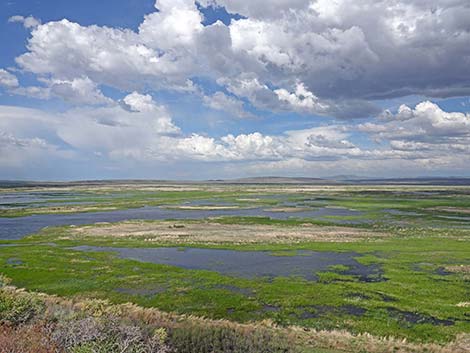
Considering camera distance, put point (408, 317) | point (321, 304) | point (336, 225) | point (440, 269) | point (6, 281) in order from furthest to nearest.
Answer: point (336, 225)
point (440, 269)
point (6, 281)
point (321, 304)
point (408, 317)

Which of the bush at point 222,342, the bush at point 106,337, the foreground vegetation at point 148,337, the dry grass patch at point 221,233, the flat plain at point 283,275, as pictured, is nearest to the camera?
the bush at point 106,337

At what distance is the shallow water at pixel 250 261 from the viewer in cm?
3875

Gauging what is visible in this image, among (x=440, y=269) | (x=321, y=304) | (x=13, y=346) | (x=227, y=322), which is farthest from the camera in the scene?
(x=440, y=269)

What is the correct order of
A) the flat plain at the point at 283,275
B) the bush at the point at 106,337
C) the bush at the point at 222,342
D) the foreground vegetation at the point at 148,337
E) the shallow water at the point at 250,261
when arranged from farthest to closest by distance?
the shallow water at the point at 250,261 → the flat plain at the point at 283,275 → the bush at the point at 222,342 → the foreground vegetation at the point at 148,337 → the bush at the point at 106,337

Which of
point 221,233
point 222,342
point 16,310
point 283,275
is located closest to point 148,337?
point 222,342

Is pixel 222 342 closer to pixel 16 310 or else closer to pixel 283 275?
pixel 16 310

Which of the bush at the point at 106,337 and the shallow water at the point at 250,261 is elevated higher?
the bush at the point at 106,337

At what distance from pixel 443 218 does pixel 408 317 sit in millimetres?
69034

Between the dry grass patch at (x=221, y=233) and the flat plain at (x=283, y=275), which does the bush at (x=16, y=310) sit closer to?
the flat plain at (x=283, y=275)

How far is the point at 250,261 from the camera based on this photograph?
43.9 m

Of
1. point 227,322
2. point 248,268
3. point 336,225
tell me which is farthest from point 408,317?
point 336,225

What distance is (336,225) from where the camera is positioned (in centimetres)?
7425

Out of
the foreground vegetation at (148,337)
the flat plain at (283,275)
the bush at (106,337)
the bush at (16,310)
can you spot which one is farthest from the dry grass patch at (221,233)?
the bush at (106,337)

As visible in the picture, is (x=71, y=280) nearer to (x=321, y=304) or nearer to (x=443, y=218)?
(x=321, y=304)
